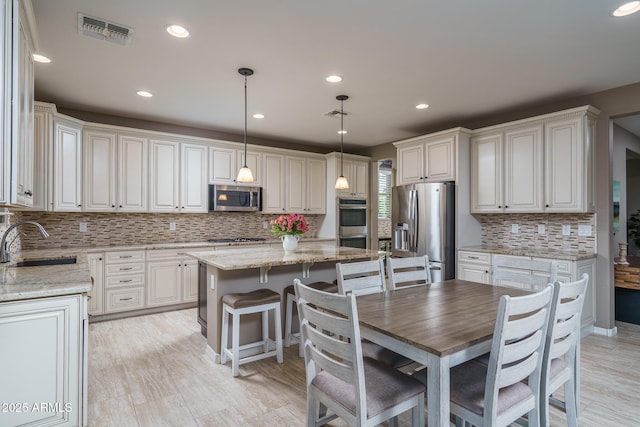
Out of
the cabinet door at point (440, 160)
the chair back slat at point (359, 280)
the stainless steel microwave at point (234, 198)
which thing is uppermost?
the cabinet door at point (440, 160)

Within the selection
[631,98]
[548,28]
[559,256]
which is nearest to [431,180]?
[559,256]

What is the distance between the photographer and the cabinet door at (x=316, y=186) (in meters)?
5.96

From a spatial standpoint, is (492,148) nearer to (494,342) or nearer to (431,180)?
(431,180)

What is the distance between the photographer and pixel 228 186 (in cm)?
513

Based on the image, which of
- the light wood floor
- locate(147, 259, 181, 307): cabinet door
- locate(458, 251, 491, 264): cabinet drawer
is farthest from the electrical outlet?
locate(147, 259, 181, 307): cabinet door

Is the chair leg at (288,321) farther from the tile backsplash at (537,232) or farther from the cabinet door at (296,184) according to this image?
the tile backsplash at (537,232)

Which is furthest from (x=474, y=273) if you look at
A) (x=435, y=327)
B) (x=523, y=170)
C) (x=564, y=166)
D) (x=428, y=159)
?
(x=435, y=327)

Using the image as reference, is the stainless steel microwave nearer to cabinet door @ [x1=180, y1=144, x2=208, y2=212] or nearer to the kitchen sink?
cabinet door @ [x1=180, y1=144, x2=208, y2=212]

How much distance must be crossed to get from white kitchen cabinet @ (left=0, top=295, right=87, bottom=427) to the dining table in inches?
61.7

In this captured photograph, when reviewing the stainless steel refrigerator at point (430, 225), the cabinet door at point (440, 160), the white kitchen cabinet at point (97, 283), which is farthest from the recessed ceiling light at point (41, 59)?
the cabinet door at point (440, 160)

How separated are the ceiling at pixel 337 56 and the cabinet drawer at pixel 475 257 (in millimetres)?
1798

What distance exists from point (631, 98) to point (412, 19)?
2760 millimetres

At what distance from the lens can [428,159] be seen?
4723 mm

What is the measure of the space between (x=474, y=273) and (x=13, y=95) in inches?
175
